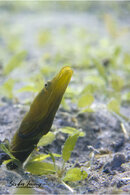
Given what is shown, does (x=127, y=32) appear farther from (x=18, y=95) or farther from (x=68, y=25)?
(x=18, y=95)

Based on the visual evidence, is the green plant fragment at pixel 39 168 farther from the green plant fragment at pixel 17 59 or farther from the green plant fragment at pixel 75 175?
the green plant fragment at pixel 17 59

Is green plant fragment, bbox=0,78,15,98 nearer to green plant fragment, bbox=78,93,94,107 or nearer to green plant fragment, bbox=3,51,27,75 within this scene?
green plant fragment, bbox=3,51,27,75

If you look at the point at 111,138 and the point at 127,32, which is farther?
the point at 127,32

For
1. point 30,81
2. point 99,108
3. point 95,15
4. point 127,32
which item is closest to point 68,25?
point 95,15

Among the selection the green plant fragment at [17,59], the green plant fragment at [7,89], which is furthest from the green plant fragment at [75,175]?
the green plant fragment at [17,59]

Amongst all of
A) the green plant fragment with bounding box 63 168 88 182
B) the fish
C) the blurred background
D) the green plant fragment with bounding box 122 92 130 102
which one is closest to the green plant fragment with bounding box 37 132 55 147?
the fish

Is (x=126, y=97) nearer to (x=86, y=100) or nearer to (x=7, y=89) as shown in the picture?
(x=86, y=100)

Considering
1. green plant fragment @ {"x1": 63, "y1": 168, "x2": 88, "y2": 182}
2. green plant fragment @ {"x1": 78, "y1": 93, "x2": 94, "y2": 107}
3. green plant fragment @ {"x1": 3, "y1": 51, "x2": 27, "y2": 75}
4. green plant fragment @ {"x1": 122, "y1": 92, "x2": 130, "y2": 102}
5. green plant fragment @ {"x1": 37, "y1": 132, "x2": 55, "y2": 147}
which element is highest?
green plant fragment @ {"x1": 3, "y1": 51, "x2": 27, "y2": 75}

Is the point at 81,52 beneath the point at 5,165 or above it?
above
